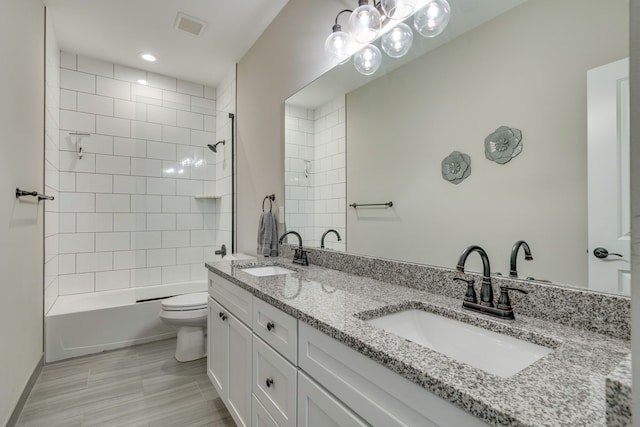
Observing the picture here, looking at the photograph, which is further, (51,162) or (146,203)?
(146,203)

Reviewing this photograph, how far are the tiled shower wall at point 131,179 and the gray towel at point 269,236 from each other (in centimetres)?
138

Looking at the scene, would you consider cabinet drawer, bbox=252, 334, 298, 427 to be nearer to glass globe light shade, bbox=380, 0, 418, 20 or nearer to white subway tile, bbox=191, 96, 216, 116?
glass globe light shade, bbox=380, 0, 418, 20

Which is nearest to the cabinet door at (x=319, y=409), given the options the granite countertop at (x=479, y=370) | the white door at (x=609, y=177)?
the granite countertop at (x=479, y=370)

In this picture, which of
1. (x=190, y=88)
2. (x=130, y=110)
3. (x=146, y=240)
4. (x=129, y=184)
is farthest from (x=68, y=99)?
(x=146, y=240)

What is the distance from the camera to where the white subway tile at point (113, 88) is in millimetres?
3029

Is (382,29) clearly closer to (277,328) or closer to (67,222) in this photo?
(277,328)

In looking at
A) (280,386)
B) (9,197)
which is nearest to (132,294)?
(9,197)

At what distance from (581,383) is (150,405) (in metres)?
2.13

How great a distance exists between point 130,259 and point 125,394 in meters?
1.55

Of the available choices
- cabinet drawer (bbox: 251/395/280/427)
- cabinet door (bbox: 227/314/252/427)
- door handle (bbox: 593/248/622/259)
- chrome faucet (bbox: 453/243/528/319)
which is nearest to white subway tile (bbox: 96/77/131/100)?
cabinet door (bbox: 227/314/252/427)

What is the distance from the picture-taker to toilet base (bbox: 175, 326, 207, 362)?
242 cm

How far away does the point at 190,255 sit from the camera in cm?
337

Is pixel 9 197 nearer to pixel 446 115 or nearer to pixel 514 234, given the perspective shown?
pixel 446 115

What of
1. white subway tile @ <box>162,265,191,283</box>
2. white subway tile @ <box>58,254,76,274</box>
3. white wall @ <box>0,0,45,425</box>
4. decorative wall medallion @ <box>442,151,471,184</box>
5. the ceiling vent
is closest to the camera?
decorative wall medallion @ <box>442,151,471,184</box>
